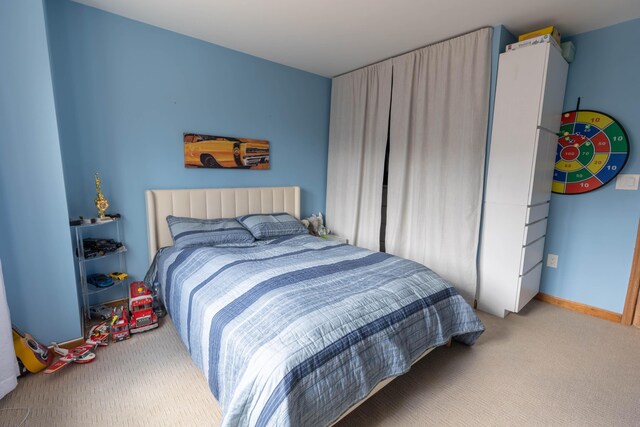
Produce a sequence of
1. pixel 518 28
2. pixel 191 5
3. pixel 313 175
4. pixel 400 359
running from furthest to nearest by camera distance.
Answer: pixel 313 175 → pixel 518 28 → pixel 191 5 → pixel 400 359

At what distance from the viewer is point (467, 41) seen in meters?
2.51

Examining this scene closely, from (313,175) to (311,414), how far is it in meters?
2.99

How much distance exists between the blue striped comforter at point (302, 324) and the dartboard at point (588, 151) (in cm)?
177

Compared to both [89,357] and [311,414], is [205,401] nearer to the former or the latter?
[311,414]

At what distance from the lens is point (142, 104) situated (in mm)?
2559

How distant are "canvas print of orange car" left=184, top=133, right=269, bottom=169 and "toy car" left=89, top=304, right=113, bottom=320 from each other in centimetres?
142

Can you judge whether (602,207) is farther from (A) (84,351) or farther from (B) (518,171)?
(A) (84,351)

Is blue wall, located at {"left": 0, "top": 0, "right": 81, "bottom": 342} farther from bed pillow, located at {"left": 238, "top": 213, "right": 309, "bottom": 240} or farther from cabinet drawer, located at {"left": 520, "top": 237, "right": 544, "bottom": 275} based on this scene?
cabinet drawer, located at {"left": 520, "top": 237, "right": 544, "bottom": 275}

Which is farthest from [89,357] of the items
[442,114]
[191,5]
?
[442,114]

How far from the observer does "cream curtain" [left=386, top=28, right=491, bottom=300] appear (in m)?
2.54

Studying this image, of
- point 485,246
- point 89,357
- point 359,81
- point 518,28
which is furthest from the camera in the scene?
point 359,81

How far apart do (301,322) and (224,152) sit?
224 cm

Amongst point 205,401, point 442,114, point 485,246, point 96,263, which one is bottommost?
point 205,401

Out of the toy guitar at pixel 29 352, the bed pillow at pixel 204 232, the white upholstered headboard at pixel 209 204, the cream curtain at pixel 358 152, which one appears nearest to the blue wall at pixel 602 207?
the cream curtain at pixel 358 152
